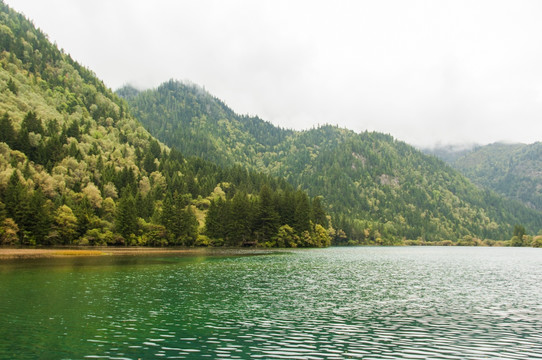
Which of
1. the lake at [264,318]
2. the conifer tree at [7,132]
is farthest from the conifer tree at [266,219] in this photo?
the conifer tree at [7,132]

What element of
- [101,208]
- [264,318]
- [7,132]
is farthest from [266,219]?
[264,318]

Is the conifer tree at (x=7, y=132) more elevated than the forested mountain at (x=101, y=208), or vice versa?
the conifer tree at (x=7, y=132)

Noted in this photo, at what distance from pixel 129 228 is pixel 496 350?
476ft

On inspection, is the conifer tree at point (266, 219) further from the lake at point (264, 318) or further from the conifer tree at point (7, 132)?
the conifer tree at point (7, 132)

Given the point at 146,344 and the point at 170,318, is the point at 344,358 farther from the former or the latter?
the point at 170,318

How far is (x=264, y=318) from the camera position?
33594mm

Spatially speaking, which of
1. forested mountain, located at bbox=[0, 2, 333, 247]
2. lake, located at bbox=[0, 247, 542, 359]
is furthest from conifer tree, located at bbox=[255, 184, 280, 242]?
lake, located at bbox=[0, 247, 542, 359]

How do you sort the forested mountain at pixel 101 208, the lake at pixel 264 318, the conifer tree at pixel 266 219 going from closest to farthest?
1. the lake at pixel 264 318
2. the forested mountain at pixel 101 208
3. the conifer tree at pixel 266 219

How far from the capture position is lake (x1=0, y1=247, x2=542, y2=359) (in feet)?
78.8

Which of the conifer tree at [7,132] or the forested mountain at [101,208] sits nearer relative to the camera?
the forested mountain at [101,208]

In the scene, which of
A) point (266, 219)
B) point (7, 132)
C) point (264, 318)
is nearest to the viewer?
point (264, 318)

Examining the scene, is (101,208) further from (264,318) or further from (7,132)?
(264,318)

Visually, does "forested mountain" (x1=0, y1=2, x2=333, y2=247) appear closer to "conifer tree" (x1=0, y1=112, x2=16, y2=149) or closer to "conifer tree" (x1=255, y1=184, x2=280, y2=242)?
"conifer tree" (x1=0, y1=112, x2=16, y2=149)

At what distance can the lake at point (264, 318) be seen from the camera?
78.8ft
